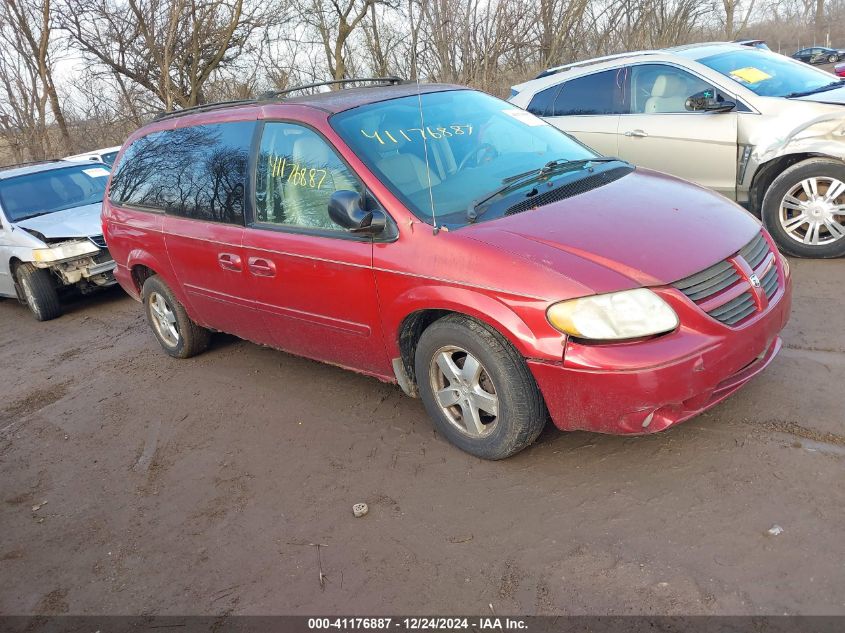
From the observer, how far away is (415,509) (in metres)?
3.17

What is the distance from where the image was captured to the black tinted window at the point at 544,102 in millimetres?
7086

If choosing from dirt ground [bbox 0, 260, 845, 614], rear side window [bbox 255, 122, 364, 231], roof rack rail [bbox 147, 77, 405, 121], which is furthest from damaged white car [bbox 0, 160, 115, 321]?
rear side window [bbox 255, 122, 364, 231]

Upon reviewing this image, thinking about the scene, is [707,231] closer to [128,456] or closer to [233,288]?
[233,288]

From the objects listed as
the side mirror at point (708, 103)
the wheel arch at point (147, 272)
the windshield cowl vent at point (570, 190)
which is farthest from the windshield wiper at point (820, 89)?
the wheel arch at point (147, 272)

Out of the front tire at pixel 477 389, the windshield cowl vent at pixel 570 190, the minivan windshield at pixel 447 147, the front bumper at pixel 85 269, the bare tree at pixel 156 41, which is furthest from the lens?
the bare tree at pixel 156 41

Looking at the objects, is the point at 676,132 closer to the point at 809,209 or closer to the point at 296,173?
the point at 809,209

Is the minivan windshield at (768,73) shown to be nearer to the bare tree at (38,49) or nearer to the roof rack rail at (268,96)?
the roof rack rail at (268,96)

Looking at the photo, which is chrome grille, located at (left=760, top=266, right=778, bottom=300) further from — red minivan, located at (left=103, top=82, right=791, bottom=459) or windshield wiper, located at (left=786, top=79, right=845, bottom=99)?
windshield wiper, located at (left=786, top=79, right=845, bottom=99)

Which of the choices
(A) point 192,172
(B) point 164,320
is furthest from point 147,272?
(A) point 192,172

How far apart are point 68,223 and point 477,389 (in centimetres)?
666

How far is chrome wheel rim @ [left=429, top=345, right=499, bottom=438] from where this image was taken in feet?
10.7

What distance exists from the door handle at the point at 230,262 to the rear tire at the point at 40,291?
4.48 m

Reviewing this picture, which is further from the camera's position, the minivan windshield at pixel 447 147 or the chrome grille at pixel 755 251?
the minivan windshield at pixel 447 147

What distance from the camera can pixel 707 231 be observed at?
321 cm
